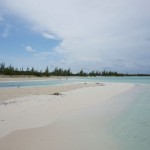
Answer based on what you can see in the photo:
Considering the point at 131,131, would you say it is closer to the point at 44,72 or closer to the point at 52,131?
the point at 52,131

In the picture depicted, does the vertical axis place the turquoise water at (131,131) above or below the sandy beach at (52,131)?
below

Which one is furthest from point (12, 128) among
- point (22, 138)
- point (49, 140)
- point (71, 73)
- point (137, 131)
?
point (71, 73)

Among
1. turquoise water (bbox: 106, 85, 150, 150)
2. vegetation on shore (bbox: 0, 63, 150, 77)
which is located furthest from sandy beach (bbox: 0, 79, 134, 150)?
vegetation on shore (bbox: 0, 63, 150, 77)

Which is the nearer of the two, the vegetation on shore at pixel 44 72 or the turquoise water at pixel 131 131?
the turquoise water at pixel 131 131

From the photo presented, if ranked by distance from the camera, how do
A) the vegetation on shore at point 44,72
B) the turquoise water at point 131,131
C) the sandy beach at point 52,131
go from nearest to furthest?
the sandy beach at point 52,131, the turquoise water at point 131,131, the vegetation on shore at point 44,72

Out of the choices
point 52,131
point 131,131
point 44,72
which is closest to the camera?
point 52,131

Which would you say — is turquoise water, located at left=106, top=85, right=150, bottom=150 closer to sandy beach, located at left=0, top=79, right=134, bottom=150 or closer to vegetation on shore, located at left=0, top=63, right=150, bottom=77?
sandy beach, located at left=0, top=79, right=134, bottom=150

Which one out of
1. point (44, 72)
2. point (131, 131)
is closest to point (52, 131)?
point (131, 131)

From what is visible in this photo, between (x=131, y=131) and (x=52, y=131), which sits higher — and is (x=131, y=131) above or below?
below

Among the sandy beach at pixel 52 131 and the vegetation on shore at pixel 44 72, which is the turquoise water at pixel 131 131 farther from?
the vegetation on shore at pixel 44 72

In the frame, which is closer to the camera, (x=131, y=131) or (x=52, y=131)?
(x=52, y=131)

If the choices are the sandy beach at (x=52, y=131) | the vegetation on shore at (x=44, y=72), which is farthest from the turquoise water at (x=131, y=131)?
the vegetation on shore at (x=44, y=72)

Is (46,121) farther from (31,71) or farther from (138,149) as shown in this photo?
(31,71)

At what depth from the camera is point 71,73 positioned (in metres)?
142
